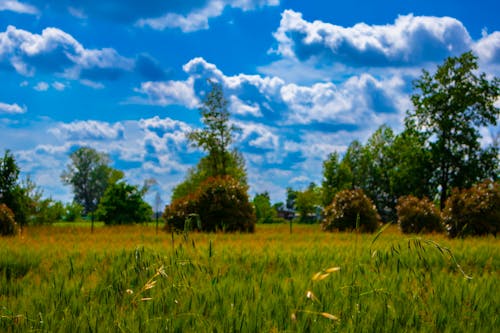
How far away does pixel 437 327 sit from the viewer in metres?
4.62

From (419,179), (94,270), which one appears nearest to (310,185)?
(419,179)

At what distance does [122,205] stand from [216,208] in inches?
323

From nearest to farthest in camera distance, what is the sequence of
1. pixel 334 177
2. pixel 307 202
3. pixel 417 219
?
1. pixel 417 219
2. pixel 334 177
3. pixel 307 202

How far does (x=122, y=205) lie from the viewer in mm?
24516

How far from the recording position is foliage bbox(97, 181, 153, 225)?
957 inches

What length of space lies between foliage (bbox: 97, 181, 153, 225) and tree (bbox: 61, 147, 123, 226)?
4985 cm

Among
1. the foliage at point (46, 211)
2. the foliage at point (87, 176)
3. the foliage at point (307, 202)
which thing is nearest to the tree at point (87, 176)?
the foliage at point (87, 176)

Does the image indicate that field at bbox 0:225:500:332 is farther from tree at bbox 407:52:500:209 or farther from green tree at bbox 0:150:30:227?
tree at bbox 407:52:500:209

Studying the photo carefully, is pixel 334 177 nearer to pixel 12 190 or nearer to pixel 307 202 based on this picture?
pixel 307 202

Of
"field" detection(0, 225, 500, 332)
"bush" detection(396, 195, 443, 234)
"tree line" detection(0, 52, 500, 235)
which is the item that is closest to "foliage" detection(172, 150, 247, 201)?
"tree line" detection(0, 52, 500, 235)

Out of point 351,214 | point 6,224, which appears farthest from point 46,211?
point 351,214

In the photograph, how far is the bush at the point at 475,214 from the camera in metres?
17.4

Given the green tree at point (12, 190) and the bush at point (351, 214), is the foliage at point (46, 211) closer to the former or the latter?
the green tree at point (12, 190)

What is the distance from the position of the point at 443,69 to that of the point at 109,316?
3601cm
